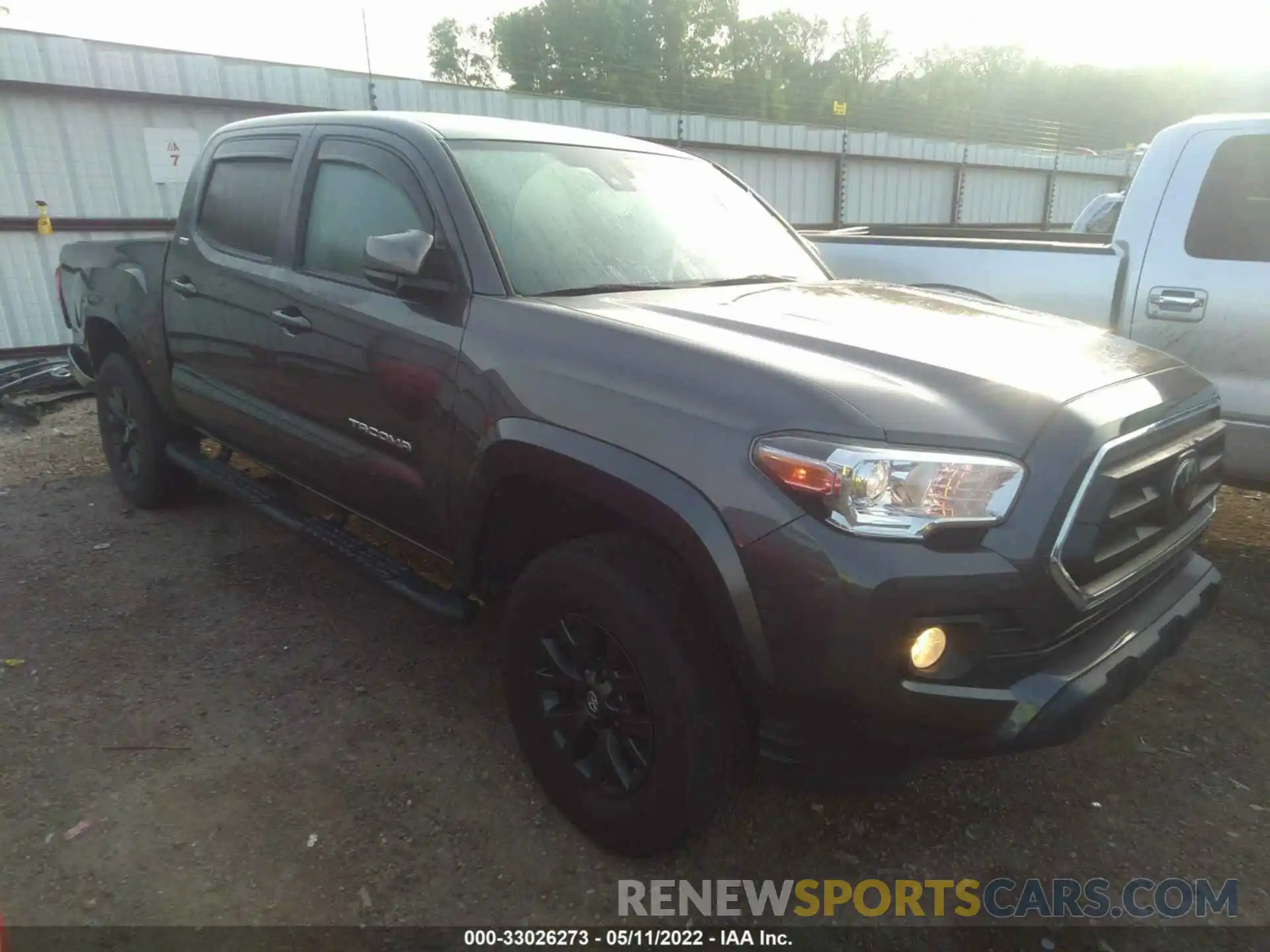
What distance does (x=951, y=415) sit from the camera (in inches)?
75.8

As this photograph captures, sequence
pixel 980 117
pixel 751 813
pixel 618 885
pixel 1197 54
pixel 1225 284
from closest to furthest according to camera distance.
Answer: pixel 618 885 → pixel 751 813 → pixel 1225 284 → pixel 980 117 → pixel 1197 54

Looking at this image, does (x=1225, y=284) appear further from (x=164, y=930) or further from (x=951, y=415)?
(x=164, y=930)

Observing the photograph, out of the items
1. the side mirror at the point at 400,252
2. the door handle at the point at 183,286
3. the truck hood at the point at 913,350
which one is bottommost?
the door handle at the point at 183,286

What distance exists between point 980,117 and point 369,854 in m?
32.0

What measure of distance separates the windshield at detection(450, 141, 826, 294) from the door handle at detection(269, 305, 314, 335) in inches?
31.8

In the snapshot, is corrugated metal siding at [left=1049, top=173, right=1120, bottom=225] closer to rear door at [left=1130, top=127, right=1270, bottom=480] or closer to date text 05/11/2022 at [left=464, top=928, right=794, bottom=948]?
rear door at [left=1130, top=127, right=1270, bottom=480]

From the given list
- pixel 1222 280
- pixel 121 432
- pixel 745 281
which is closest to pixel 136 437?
pixel 121 432

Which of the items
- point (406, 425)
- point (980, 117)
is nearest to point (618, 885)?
point (406, 425)

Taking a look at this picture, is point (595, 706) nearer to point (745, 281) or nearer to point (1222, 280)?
point (745, 281)

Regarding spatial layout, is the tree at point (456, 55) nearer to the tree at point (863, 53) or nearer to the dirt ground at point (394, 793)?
the tree at point (863, 53)

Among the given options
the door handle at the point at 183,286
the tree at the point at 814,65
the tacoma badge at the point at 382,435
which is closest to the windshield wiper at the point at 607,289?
the tacoma badge at the point at 382,435

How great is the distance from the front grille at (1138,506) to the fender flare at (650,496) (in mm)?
665

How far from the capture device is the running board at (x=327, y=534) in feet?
9.17

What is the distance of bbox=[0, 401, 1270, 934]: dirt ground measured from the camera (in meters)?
2.31
